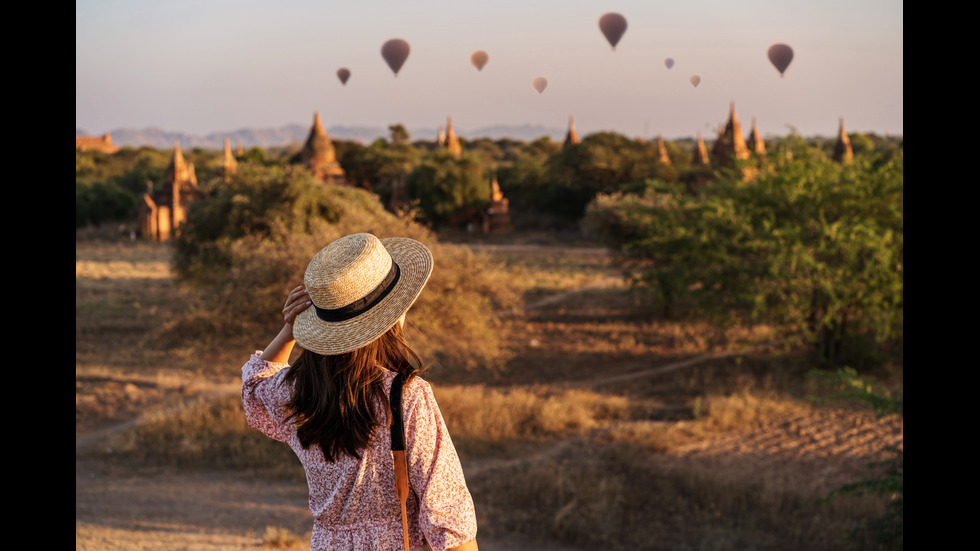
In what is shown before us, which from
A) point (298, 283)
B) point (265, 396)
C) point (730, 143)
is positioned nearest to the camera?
point (265, 396)

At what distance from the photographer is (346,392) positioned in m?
1.82

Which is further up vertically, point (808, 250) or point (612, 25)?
point (612, 25)

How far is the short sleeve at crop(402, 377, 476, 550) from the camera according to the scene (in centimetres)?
179

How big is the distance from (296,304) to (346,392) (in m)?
0.37

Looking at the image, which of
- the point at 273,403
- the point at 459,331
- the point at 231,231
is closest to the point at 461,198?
the point at 231,231

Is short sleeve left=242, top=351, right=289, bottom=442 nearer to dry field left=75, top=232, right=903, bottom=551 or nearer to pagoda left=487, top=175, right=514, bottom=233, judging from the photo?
dry field left=75, top=232, right=903, bottom=551

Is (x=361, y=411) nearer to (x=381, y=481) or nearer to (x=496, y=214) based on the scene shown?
(x=381, y=481)

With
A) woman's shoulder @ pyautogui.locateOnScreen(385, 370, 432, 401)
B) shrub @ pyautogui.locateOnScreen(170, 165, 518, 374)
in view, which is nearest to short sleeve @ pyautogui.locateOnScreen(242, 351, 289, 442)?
woman's shoulder @ pyautogui.locateOnScreen(385, 370, 432, 401)

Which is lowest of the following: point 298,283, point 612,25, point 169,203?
point 298,283

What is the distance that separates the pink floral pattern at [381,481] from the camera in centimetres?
179

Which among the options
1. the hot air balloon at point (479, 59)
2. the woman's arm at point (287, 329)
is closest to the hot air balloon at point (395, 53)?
the hot air balloon at point (479, 59)

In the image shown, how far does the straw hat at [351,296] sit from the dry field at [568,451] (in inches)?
182

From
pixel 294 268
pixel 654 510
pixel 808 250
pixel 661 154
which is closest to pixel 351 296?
pixel 654 510
